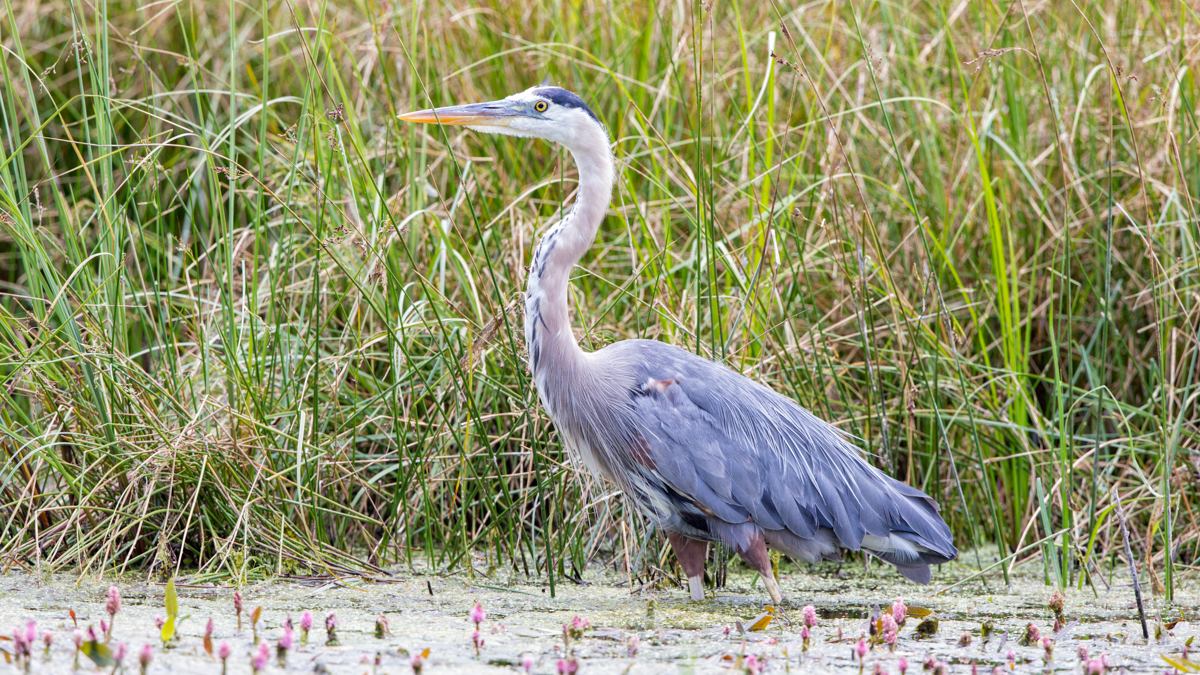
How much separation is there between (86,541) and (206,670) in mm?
1372

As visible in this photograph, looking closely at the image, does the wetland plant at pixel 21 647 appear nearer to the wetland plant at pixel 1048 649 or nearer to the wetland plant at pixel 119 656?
the wetland plant at pixel 119 656

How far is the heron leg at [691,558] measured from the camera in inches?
134

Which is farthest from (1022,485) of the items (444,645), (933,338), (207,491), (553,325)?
(207,491)

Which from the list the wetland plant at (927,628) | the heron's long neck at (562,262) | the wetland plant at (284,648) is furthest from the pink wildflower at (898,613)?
the wetland plant at (284,648)

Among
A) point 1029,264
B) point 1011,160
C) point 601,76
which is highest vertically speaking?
point 601,76

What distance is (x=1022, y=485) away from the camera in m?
4.09

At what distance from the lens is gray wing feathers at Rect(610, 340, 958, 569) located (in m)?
3.32

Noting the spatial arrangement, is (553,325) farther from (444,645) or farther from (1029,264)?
(1029,264)

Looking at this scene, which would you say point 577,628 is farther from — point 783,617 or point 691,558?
point 691,558

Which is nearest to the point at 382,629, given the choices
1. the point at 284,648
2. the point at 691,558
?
the point at 284,648

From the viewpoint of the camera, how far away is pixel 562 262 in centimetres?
337

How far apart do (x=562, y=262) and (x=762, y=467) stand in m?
0.86

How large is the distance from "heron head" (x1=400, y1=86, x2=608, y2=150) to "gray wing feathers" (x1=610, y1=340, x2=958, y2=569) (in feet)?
2.19

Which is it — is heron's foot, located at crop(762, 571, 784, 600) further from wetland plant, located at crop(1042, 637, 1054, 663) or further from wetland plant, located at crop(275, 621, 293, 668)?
wetland plant, located at crop(275, 621, 293, 668)
